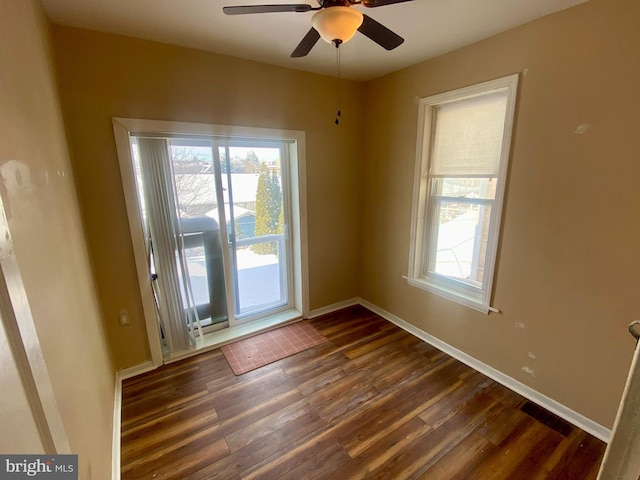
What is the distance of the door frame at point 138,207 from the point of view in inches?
82.6

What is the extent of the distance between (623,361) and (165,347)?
3.31 m

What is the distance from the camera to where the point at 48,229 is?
1.11 m

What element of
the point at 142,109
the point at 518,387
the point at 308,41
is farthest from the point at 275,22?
the point at 518,387

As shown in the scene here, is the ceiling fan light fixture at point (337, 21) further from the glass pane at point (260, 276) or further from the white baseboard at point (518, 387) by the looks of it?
the white baseboard at point (518, 387)

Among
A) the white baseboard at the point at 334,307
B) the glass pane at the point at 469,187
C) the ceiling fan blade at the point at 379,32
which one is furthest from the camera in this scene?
the white baseboard at the point at 334,307

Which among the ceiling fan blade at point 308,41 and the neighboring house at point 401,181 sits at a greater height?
the ceiling fan blade at point 308,41

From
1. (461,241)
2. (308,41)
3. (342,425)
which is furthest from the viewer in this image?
(461,241)

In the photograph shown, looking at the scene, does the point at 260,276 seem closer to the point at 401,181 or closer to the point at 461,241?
the point at 401,181

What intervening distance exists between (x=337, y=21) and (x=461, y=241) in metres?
1.99

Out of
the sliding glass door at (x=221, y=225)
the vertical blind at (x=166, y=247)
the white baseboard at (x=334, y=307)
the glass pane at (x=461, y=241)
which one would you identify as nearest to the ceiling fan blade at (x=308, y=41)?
the sliding glass door at (x=221, y=225)

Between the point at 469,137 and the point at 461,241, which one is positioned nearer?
the point at 469,137

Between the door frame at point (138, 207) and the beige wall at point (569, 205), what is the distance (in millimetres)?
1428

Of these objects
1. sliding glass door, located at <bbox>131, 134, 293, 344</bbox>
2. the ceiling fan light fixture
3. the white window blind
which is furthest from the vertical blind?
the white window blind

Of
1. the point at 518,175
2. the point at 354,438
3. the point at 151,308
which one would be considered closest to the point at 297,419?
the point at 354,438
